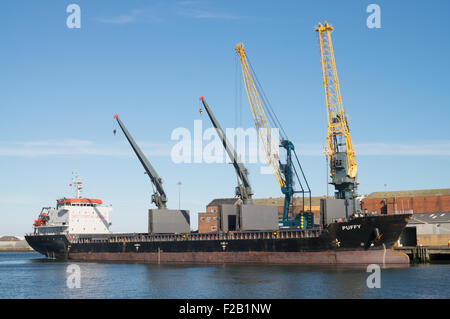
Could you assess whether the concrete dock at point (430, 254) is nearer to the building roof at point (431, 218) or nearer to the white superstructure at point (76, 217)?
the building roof at point (431, 218)

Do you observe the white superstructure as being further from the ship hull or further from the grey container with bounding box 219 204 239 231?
the grey container with bounding box 219 204 239 231

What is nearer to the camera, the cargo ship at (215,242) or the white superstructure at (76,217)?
the cargo ship at (215,242)

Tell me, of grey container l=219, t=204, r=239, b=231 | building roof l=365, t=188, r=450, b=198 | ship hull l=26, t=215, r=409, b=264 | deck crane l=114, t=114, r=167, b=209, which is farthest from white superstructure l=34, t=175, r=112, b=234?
building roof l=365, t=188, r=450, b=198

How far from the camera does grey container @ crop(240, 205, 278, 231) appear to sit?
67.6 meters

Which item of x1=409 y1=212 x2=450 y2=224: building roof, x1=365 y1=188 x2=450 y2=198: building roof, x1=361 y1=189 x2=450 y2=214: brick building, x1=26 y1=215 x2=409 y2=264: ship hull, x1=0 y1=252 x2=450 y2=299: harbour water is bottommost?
x1=0 y1=252 x2=450 y2=299: harbour water

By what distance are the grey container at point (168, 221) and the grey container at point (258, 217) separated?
588 inches

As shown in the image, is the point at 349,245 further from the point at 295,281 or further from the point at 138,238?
the point at 138,238

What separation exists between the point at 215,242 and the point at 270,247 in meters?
8.12

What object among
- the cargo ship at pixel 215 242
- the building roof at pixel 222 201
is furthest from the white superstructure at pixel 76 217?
the building roof at pixel 222 201

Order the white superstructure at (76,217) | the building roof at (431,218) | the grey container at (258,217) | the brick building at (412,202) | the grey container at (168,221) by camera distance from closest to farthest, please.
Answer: the grey container at (258,217) → the building roof at (431,218) → the grey container at (168,221) → the white superstructure at (76,217) → the brick building at (412,202)

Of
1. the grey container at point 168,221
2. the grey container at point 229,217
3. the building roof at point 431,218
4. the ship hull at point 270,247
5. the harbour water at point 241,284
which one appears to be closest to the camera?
the harbour water at point 241,284

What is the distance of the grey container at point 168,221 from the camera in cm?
7594
